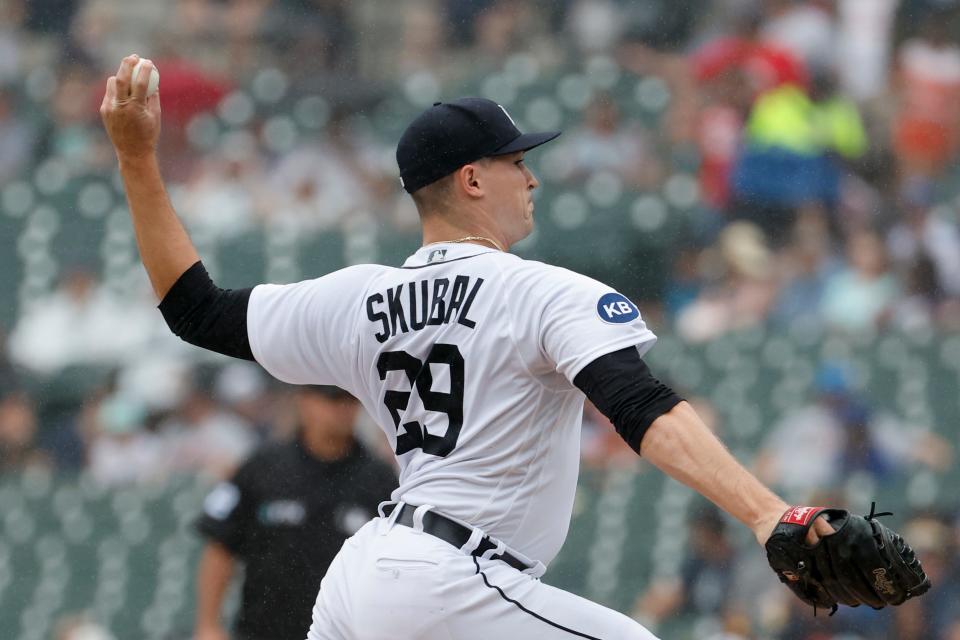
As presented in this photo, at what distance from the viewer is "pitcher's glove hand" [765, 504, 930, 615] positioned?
1896 millimetres

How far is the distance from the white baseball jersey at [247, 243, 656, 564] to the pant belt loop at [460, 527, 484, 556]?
23 mm

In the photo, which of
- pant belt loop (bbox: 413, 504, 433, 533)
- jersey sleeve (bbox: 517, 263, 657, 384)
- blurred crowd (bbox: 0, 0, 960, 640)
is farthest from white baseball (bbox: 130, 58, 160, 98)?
blurred crowd (bbox: 0, 0, 960, 640)

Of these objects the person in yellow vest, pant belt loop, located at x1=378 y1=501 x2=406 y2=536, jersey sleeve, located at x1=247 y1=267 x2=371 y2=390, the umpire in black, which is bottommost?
the person in yellow vest

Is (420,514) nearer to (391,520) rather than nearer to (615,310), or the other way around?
(391,520)

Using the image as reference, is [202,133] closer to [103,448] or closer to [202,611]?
[103,448]

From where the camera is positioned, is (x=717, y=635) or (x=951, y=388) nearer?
(x=717, y=635)

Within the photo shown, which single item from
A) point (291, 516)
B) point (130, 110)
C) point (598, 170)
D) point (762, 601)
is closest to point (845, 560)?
point (130, 110)

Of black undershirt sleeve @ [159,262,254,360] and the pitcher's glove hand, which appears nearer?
the pitcher's glove hand

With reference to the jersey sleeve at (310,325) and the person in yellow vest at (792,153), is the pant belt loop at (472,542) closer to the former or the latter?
the jersey sleeve at (310,325)

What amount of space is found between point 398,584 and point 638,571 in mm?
3667

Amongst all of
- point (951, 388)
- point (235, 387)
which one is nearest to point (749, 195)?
point (951, 388)

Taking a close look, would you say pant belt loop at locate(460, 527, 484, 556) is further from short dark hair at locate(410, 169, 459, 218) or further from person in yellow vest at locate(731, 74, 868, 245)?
person in yellow vest at locate(731, 74, 868, 245)

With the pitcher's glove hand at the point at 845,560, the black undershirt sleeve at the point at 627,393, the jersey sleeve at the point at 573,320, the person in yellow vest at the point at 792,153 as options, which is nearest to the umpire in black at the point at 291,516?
the jersey sleeve at the point at 573,320

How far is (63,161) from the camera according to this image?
659 centimetres
